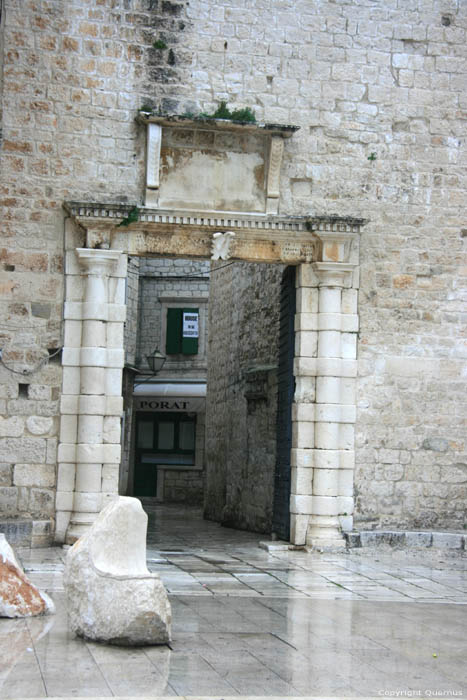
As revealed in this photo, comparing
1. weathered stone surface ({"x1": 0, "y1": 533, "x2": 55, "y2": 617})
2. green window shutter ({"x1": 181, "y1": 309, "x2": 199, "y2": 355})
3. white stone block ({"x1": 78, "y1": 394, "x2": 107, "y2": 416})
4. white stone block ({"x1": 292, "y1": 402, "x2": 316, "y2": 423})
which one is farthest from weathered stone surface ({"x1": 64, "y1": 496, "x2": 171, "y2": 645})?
green window shutter ({"x1": 181, "y1": 309, "x2": 199, "y2": 355})

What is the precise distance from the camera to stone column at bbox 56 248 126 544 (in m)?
9.84

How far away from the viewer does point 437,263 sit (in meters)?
10.8

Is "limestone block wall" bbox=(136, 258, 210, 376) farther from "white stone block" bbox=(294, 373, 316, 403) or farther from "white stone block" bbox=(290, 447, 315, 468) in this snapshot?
"white stone block" bbox=(290, 447, 315, 468)

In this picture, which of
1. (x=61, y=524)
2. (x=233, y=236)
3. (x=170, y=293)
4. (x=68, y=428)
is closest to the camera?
(x=61, y=524)

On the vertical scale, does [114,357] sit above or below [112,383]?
above

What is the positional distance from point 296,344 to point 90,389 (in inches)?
88.1

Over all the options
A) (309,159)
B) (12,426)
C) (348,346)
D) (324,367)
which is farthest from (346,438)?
(12,426)

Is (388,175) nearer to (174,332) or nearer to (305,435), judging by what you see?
(305,435)

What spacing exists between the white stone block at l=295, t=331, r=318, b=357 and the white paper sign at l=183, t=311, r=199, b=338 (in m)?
13.6

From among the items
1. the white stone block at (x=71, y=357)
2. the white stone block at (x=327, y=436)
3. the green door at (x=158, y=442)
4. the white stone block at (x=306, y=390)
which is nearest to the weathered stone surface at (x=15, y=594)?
the white stone block at (x=71, y=357)

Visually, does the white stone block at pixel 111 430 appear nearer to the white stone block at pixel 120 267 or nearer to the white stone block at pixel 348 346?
the white stone block at pixel 120 267

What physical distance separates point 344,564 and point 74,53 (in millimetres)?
5732

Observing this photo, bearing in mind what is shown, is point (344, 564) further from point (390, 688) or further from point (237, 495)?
point (237, 495)

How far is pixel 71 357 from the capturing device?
32.9 ft
